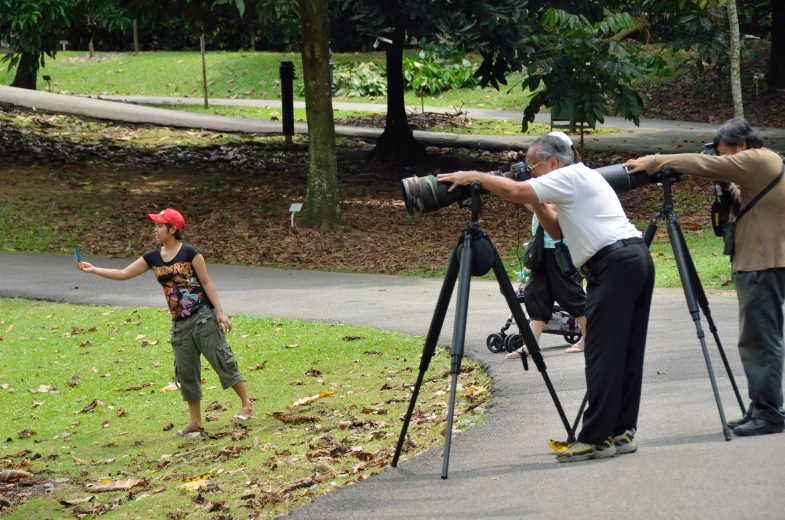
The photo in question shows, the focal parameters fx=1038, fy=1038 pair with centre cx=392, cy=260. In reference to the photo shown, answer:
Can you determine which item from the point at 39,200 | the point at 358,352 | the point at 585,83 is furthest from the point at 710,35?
the point at 39,200

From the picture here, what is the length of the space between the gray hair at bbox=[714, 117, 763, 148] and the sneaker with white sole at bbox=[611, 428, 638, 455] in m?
1.88

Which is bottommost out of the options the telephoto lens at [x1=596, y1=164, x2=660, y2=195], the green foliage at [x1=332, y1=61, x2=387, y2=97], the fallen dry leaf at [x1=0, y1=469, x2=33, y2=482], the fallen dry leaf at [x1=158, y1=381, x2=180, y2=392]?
the fallen dry leaf at [x1=158, y1=381, x2=180, y2=392]

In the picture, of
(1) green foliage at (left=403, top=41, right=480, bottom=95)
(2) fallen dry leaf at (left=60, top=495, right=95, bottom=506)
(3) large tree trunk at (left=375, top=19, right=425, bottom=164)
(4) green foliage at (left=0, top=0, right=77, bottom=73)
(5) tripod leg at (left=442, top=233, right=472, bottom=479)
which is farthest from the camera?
(1) green foliage at (left=403, top=41, right=480, bottom=95)

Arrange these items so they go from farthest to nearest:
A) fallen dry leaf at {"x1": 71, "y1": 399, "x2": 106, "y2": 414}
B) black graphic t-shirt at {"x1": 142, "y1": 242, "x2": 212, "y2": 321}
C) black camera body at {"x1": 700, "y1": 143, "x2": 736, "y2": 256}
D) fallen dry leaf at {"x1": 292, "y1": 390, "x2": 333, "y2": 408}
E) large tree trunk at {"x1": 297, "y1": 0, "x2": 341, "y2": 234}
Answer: large tree trunk at {"x1": 297, "y1": 0, "x2": 341, "y2": 234} < fallen dry leaf at {"x1": 71, "y1": 399, "x2": 106, "y2": 414} < fallen dry leaf at {"x1": 292, "y1": 390, "x2": 333, "y2": 408} < black graphic t-shirt at {"x1": 142, "y1": 242, "x2": 212, "y2": 321} < black camera body at {"x1": 700, "y1": 143, "x2": 736, "y2": 256}

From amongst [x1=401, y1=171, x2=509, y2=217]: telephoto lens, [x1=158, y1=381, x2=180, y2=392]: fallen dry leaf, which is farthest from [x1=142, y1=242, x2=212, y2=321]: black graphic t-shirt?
[x1=401, y1=171, x2=509, y2=217]: telephoto lens

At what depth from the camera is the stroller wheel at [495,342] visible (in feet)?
31.9

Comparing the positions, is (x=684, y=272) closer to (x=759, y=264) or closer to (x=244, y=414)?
(x=759, y=264)

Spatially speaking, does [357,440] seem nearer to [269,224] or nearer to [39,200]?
[269,224]

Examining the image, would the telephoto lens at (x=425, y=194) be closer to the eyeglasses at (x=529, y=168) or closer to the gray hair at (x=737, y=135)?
the eyeglasses at (x=529, y=168)

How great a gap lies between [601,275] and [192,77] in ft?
121

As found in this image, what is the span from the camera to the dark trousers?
20.4 feet

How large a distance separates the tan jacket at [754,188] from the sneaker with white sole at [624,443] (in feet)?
4.15

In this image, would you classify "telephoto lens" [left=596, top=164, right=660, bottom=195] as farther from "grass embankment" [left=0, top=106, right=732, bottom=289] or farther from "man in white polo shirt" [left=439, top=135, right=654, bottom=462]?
"grass embankment" [left=0, top=106, right=732, bottom=289]

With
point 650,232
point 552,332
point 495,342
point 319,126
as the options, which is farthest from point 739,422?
point 319,126
